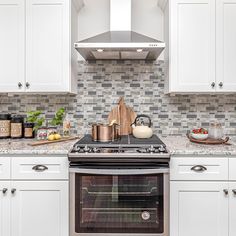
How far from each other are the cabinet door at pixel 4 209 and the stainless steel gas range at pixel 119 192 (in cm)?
47

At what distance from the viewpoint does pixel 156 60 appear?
104 inches

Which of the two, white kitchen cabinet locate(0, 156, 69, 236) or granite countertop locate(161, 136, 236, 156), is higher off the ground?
granite countertop locate(161, 136, 236, 156)

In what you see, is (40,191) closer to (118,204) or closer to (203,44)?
(118,204)

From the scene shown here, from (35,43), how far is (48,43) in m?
0.11

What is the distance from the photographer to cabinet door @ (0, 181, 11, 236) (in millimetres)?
1904

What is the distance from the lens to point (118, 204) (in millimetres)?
1880

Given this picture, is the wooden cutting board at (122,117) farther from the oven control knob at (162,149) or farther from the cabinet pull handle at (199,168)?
the cabinet pull handle at (199,168)

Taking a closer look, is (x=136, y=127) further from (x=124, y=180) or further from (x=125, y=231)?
(x=125, y=231)

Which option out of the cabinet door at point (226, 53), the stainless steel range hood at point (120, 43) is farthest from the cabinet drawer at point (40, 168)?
the cabinet door at point (226, 53)

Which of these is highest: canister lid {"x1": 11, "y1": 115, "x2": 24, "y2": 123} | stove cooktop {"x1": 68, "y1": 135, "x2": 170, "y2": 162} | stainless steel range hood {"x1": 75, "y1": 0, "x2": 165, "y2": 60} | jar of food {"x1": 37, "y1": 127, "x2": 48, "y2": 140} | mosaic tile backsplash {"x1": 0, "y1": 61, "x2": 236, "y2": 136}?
stainless steel range hood {"x1": 75, "y1": 0, "x2": 165, "y2": 60}

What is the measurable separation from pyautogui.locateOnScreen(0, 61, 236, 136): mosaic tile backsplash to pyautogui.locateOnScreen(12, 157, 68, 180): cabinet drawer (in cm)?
79

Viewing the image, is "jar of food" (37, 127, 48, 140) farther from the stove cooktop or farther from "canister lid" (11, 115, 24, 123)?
the stove cooktop

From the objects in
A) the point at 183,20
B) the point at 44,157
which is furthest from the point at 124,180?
the point at 183,20

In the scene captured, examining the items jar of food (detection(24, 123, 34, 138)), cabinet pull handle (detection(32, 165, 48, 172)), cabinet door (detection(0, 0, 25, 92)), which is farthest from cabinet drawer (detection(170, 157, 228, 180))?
cabinet door (detection(0, 0, 25, 92))
